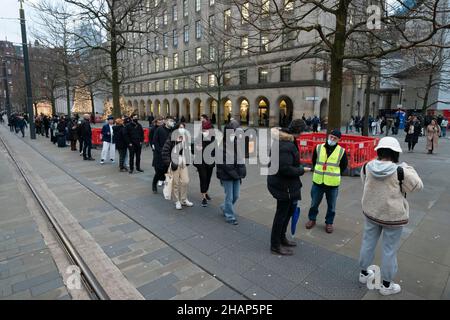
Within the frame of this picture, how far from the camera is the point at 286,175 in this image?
12.9ft

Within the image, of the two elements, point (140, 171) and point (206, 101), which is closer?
point (140, 171)

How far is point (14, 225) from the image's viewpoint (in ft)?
17.6

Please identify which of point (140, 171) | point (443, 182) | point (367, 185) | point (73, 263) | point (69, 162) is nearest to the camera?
point (367, 185)

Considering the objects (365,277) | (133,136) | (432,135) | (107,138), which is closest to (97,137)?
(107,138)

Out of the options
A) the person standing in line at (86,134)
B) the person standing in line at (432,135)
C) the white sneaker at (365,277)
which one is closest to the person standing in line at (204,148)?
the white sneaker at (365,277)

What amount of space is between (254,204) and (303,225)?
1422 millimetres

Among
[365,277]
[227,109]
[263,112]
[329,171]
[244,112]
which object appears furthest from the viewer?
[227,109]

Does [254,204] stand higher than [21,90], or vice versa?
[21,90]

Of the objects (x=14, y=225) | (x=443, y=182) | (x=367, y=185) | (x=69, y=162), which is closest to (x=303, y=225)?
(x=367, y=185)

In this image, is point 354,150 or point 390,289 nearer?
point 390,289

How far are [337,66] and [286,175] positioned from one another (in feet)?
22.6

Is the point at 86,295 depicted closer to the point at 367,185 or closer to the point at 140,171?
the point at 367,185

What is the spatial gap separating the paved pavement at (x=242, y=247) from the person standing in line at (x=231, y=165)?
38 centimetres

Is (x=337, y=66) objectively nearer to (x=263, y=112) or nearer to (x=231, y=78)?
(x=231, y=78)
